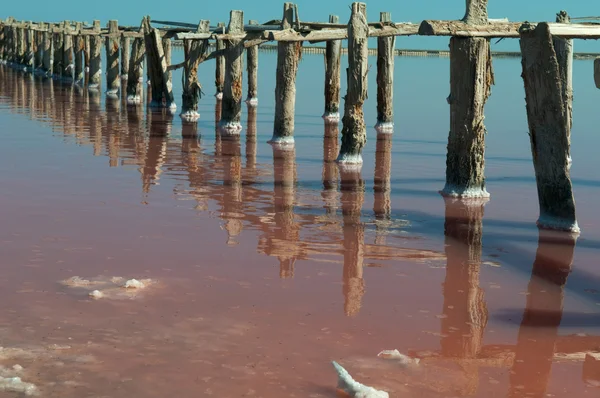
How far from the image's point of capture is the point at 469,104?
936cm

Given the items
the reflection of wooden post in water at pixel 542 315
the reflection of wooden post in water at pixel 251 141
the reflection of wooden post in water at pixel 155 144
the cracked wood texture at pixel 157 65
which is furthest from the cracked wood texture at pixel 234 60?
the reflection of wooden post in water at pixel 542 315

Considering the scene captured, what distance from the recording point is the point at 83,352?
192 inches

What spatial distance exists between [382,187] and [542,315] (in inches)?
195

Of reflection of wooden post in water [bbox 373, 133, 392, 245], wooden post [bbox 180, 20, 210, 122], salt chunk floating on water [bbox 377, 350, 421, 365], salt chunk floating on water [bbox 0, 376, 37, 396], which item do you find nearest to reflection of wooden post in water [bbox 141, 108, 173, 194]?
wooden post [bbox 180, 20, 210, 122]

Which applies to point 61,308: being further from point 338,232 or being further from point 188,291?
point 338,232

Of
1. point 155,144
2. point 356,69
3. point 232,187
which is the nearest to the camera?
point 232,187

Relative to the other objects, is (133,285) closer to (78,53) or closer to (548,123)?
(548,123)

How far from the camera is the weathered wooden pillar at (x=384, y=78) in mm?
16344

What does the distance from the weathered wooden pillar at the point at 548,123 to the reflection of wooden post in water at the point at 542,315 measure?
0.27m

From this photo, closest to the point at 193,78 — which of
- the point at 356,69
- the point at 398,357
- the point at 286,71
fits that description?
the point at 286,71

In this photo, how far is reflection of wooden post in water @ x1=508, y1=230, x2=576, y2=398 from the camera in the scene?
4797 mm

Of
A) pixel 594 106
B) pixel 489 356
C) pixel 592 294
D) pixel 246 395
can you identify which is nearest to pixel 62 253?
pixel 246 395

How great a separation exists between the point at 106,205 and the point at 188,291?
2.97 metres

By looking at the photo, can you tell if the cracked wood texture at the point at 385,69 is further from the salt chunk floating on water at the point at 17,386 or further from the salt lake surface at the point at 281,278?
the salt chunk floating on water at the point at 17,386
